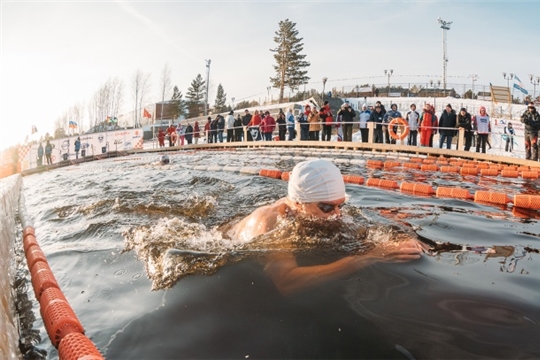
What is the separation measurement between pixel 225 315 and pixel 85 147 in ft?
101

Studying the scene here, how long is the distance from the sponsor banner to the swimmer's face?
26642mm

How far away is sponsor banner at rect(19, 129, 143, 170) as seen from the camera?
2745 cm

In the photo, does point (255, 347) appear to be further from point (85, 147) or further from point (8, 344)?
point (85, 147)

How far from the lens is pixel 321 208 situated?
3525mm

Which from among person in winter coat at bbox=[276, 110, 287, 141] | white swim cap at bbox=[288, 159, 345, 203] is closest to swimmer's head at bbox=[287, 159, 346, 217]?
white swim cap at bbox=[288, 159, 345, 203]

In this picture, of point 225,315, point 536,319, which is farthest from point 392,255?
point 225,315

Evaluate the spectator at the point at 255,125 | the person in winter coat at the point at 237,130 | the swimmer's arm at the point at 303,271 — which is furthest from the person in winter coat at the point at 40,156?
the swimmer's arm at the point at 303,271

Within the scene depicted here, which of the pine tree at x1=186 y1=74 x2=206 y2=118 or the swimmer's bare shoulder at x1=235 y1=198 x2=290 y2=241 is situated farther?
the pine tree at x1=186 y1=74 x2=206 y2=118

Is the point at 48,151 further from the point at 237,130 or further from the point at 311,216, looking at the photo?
the point at 311,216

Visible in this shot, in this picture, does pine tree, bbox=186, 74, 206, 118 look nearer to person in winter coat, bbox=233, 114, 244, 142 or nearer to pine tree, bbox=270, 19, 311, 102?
pine tree, bbox=270, 19, 311, 102

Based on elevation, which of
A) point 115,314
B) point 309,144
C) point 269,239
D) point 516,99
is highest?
point 516,99

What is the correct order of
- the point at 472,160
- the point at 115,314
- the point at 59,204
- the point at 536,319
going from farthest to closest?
1. the point at 472,160
2. the point at 59,204
3. the point at 115,314
4. the point at 536,319

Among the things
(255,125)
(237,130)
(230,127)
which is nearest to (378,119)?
(255,125)

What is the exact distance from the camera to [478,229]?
468 centimetres
